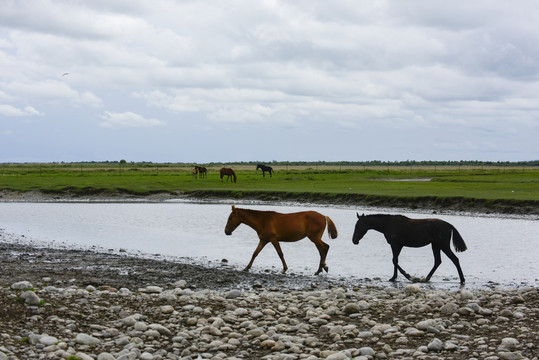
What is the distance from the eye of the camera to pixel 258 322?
9.89 meters

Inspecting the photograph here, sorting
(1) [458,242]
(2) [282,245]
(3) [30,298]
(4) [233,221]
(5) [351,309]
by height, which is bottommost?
(2) [282,245]

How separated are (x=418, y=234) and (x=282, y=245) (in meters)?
8.18

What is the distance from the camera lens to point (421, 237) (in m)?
15.5

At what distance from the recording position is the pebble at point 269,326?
26.7ft

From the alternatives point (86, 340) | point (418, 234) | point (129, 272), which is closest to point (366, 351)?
point (86, 340)

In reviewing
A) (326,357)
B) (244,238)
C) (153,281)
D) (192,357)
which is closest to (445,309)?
(326,357)

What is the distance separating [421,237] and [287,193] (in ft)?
93.7

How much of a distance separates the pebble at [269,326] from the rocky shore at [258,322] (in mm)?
18

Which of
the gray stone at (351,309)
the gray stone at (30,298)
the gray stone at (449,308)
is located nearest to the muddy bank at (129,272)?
the gray stone at (30,298)

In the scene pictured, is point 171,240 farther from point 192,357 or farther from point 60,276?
point 192,357

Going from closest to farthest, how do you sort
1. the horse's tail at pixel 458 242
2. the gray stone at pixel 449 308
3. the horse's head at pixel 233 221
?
the gray stone at pixel 449 308 → the horse's tail at pixel 458 242 → the horse's head at pixel 233 221

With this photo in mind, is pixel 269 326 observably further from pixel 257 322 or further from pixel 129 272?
pixel 129 272

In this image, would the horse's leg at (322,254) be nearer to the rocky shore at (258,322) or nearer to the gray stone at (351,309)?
the rocky shore at (258,322)

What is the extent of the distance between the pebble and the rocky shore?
0.06 feet
